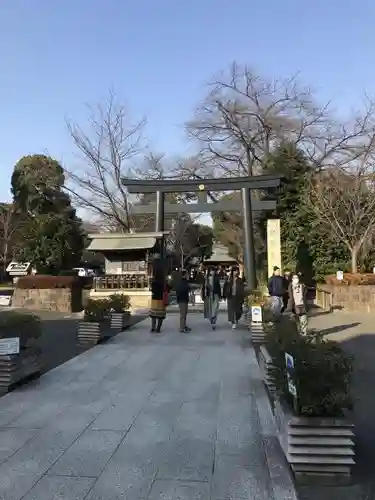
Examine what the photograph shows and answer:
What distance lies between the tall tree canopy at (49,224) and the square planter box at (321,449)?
20.9 m

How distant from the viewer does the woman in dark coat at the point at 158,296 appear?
13367mm

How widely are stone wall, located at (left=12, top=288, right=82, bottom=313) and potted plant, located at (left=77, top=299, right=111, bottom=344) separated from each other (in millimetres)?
9679

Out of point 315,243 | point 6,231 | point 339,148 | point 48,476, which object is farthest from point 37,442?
point 6,231

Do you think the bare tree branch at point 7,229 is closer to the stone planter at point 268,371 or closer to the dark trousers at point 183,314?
the dark trousers at point 183,314

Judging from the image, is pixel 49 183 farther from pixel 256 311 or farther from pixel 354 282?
pixel 256 311

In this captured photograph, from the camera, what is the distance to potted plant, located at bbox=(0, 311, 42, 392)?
7.10 metres

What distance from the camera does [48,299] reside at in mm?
21906

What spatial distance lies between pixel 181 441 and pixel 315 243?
24613mm

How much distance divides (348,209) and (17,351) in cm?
2179

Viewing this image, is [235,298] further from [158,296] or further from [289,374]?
[289,374]

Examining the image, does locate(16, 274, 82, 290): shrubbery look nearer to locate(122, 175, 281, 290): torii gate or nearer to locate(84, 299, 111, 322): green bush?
locate(122, 175, 281, 290): torii gate

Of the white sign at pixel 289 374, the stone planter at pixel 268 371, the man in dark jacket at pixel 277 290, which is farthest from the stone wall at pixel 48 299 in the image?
the white sign at pixel 289 374

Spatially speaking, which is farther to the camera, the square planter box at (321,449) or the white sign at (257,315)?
the white sign at (257,315)

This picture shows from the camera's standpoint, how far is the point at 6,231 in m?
43.6
